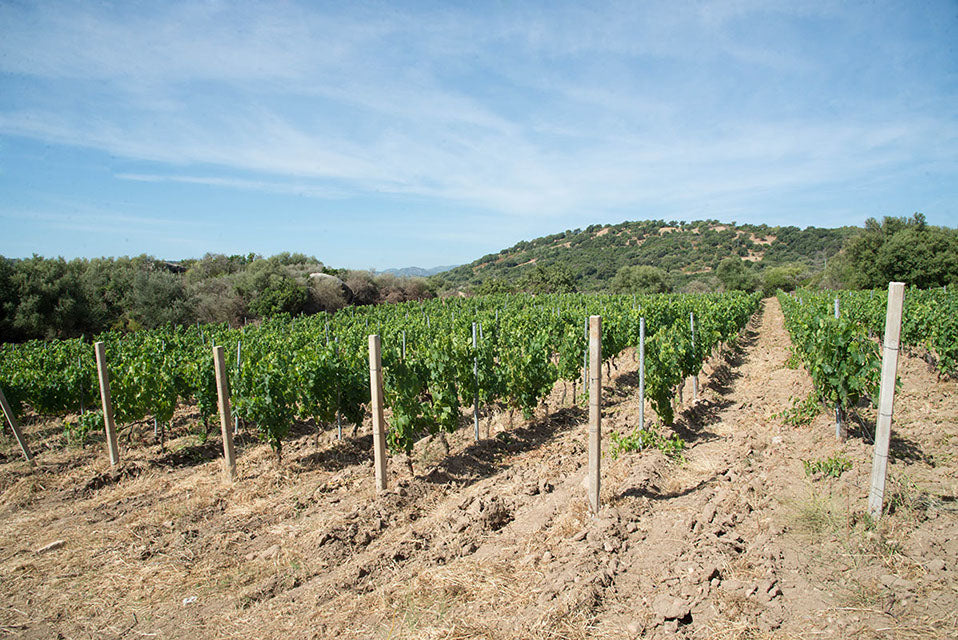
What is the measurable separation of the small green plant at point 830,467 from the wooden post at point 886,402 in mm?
932

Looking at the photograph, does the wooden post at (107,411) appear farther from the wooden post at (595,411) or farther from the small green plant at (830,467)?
the small green plant at (830,467)

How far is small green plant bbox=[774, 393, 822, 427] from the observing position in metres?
6.01

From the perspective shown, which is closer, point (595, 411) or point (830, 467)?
point (595, 411)

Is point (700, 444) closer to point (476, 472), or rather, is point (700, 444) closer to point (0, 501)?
point (476, 472)

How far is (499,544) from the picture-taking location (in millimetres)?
4133

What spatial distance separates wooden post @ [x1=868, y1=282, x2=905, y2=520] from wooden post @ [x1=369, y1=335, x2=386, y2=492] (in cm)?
451

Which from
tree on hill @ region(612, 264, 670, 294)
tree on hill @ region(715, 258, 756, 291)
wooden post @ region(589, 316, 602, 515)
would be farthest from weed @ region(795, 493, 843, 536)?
tree on hill @ region(715, 258, 756, 291)

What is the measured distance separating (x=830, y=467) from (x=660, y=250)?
96.9 meters

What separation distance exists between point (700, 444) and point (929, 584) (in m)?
3.49

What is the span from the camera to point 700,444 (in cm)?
646

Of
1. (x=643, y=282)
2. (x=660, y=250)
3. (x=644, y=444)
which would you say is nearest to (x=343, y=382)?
(x=644, y=444)

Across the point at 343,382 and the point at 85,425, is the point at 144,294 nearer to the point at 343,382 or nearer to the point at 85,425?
the point at 85,425

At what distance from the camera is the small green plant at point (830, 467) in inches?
182

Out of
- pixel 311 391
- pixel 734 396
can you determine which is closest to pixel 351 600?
pixel 311 391
